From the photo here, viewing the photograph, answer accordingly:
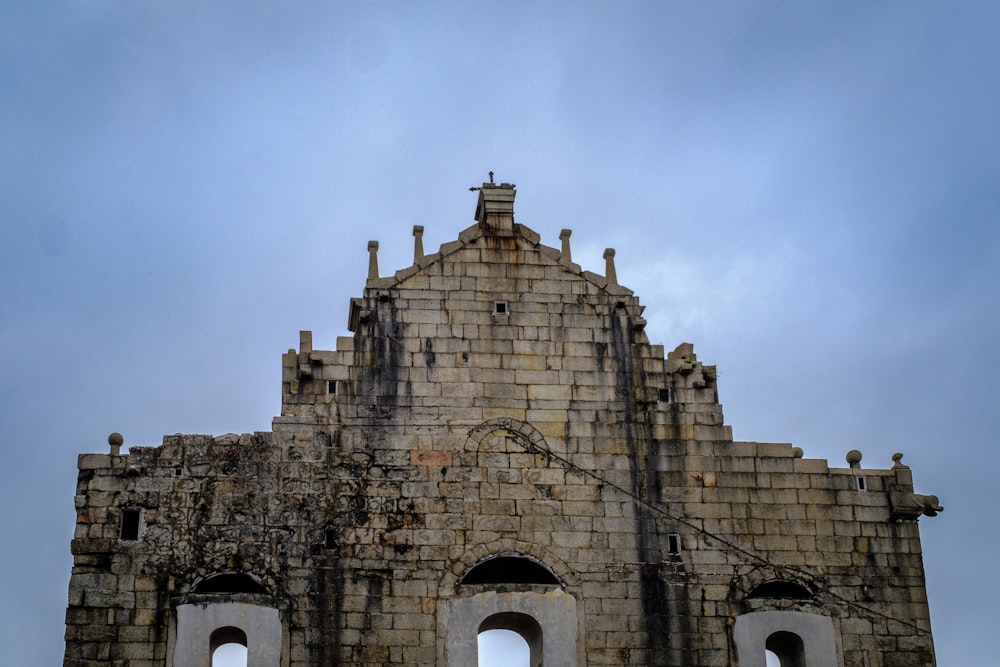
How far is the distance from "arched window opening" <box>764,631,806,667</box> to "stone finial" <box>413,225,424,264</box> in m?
9.73

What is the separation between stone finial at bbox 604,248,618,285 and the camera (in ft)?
87.4

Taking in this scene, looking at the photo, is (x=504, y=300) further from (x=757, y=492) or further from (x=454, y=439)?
(x=757, y=492)

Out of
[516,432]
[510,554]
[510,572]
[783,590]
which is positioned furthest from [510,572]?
[783,590]

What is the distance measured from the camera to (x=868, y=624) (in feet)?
80.7

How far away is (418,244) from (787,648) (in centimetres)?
1041

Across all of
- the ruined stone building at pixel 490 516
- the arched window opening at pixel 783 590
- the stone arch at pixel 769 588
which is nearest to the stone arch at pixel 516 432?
the ruined stone building at pixel 490 516

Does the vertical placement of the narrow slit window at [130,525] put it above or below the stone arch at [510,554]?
above

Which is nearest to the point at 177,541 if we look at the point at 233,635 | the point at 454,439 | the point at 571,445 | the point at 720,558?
the point at 233,635

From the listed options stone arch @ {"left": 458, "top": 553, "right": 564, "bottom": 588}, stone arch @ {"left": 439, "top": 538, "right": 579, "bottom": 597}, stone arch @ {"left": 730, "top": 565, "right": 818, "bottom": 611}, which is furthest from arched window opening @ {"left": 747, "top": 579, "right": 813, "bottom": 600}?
stone arch @ {"left": 458, "top": 553, "right": 564, "bottom": 588}

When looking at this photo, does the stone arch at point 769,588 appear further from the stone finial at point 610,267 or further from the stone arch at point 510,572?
the stone finial at point 610,267

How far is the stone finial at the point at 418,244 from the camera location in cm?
2617

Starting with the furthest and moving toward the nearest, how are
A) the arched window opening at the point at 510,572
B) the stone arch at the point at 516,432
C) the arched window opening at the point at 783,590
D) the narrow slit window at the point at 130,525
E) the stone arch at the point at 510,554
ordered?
the stone arch at the point at 516,432 → the arched window opening at the point at 783,590 → the arched window opening at the point at 510,572 → the stone arch at the point at 510,554 → the narrow slit window at the point at 130,525

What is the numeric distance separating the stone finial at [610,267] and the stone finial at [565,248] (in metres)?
0.73

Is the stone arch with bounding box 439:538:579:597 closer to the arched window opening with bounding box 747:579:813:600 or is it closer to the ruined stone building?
the ruined stone building
